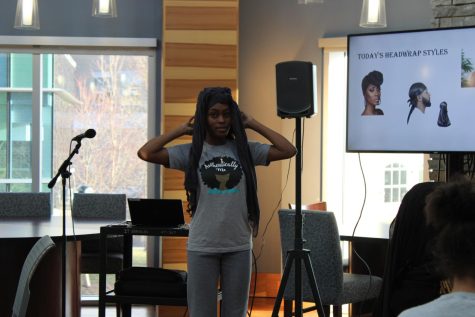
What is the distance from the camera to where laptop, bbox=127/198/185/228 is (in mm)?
4129

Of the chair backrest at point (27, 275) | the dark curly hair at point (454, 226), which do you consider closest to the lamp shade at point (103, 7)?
the chair backrest at point (27, 275)

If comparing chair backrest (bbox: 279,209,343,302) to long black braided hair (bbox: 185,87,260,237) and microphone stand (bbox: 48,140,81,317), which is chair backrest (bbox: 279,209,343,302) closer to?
long black braided hair (bbox: 185,87,260,237)

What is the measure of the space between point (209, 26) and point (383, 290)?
11.4 feet

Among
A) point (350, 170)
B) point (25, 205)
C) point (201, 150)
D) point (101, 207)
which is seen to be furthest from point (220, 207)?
point (350, 170)

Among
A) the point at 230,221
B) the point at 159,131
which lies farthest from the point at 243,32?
the point at 230,221

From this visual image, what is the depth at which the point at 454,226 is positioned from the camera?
4.56 feet

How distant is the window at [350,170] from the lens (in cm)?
631

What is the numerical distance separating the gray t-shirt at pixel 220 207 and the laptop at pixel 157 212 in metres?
0.80

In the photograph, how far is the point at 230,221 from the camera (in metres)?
3.26

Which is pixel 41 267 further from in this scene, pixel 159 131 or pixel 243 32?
pixel 243 32

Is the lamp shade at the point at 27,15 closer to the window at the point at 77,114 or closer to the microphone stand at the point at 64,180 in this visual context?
the microphone stand at the point at 64,180

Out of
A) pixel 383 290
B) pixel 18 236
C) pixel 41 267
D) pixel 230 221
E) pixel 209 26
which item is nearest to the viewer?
pixel 383 290

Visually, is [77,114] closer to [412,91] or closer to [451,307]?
[412,91]

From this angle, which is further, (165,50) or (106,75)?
(106,75)
